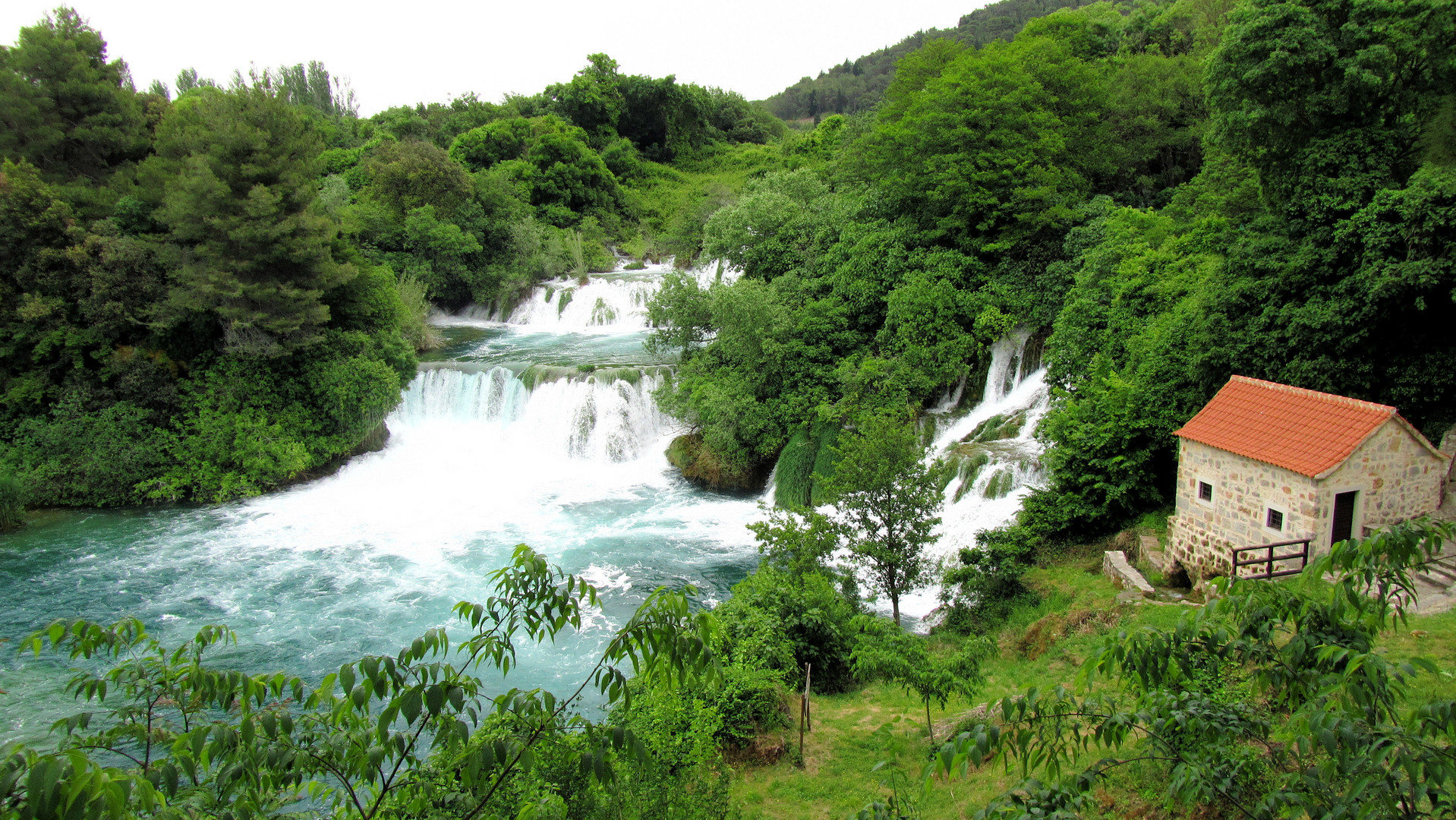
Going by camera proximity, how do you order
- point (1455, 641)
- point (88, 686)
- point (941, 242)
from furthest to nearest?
point (941, 242) < point (1455, 641) < point (88, 686)

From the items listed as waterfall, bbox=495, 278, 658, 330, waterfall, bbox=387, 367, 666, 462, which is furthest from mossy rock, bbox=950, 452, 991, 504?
waterfall, bbox=495, 278, 658, 330

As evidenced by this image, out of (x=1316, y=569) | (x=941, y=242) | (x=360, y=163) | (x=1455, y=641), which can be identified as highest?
(x=360, y=163)

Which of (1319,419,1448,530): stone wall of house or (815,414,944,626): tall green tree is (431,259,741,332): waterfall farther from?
(1319,419,1448,530): stone wall of house

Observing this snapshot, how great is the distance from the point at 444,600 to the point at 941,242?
16141 mm

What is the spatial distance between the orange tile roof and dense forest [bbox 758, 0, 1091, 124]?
6470 cm

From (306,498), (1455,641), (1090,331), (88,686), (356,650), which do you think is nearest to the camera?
(88,686)

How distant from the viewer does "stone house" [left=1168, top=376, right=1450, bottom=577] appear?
9922 millimetres

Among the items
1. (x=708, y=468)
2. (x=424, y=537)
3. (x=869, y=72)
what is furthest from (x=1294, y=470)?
(x=869, y=72)

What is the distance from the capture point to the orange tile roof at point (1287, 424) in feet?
32.6

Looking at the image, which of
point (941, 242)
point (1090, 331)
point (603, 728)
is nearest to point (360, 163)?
point (941, 242)

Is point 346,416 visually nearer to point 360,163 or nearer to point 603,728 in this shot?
point 603,728

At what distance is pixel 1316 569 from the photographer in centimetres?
366

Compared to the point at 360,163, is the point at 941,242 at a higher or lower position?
lower

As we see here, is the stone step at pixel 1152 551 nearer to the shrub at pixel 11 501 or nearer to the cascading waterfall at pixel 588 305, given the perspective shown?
the cascading waterfall at pixel 588 305
